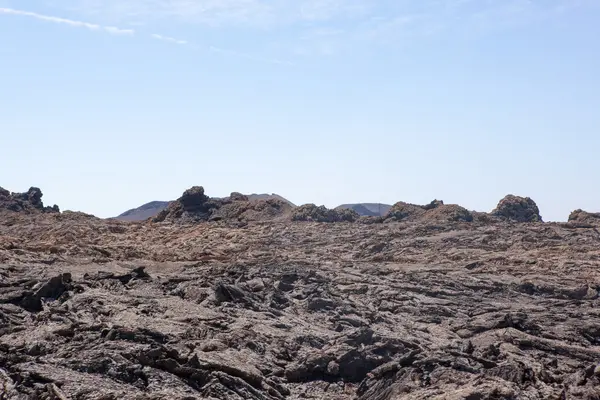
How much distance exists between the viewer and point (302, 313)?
17344 mm

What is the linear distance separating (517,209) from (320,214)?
1093 cm

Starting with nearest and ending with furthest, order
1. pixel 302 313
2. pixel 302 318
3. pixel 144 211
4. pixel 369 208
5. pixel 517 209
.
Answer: pixel 302 318
pixel 302 313
pixel 517 209
pixel 144 211
pixel 369 208

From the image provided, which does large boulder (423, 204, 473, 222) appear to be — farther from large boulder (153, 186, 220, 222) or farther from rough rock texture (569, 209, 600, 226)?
large boulder (153, 186, 220, 222)

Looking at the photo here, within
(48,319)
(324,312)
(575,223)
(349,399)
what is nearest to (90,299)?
(48,319)

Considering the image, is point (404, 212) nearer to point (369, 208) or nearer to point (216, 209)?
point (216, 209)

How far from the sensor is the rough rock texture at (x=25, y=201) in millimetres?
40438

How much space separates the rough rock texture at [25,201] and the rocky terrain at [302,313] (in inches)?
341

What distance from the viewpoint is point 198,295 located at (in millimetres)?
17375

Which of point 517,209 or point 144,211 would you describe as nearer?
point 517,209

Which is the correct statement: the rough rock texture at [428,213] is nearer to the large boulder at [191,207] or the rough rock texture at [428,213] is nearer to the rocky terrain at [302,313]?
the rocky terrain at [302,313]

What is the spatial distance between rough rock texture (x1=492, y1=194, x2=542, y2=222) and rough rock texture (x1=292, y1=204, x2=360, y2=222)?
26.0 ft

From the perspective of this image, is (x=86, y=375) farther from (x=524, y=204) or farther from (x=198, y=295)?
(x=524, y=204)

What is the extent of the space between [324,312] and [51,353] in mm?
6776

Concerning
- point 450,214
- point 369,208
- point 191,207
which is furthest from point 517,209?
point 369,208
